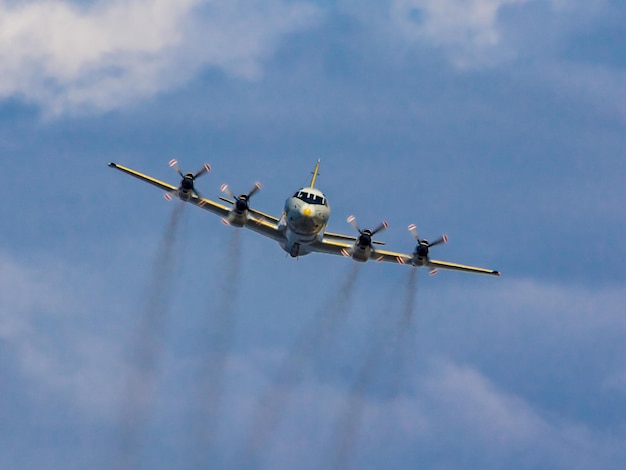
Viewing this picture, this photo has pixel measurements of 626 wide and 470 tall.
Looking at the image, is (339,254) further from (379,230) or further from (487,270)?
(487,270)

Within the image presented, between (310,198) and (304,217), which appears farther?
(310,198)

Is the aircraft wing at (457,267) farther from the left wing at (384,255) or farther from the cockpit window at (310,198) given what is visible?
the cockpit window at (310,198)

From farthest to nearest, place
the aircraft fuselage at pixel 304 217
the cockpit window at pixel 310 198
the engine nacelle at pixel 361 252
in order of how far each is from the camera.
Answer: the engine nacelle at pixel 361 252 → the cockpit window at pixel 310 198 → the aircraft fuselage at pixel 304 217

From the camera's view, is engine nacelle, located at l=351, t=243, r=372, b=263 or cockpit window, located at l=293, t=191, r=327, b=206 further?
engine nacelle, located at l=351, t=243, r=372, b=263

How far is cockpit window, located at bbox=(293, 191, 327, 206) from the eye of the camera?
→ 8450cm

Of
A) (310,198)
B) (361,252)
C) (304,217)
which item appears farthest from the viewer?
(361,252)

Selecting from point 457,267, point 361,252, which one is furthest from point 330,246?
point 457,267

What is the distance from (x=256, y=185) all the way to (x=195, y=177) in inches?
153

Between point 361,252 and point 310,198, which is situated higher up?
point 310,198

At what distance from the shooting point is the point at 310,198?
278ft

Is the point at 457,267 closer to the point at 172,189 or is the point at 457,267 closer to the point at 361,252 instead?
the point at 361,252

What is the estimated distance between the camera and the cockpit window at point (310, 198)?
8450 cm

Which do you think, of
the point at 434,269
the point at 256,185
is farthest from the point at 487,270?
the point at 256,185

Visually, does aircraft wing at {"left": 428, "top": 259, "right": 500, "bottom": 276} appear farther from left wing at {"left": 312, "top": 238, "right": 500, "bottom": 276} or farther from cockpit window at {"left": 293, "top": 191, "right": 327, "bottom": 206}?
cockpit window at {"left": 293, "top": 191, "right": 327, "bottom": 206}
